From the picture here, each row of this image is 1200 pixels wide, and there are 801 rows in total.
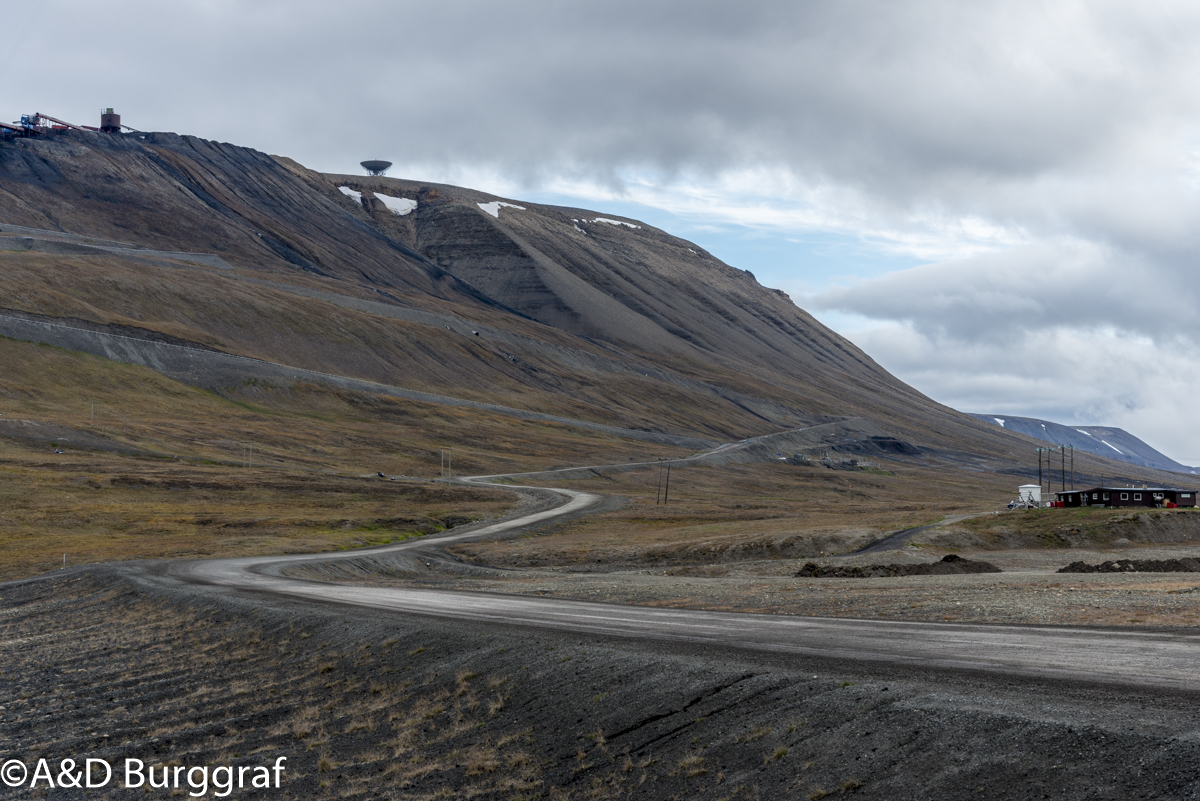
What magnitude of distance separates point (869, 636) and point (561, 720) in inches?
314

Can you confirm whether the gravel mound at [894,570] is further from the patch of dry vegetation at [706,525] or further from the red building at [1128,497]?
the red building at [1128,497]

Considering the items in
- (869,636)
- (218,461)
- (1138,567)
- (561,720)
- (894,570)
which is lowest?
(894,570)

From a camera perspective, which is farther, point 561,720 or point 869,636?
point 869,636

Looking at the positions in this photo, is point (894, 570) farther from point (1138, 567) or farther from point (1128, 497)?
point (1128, 497)

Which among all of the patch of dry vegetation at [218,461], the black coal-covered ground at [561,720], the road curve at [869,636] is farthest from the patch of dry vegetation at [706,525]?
the black coal-covered ground at [561,720]

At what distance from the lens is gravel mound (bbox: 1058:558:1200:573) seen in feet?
154

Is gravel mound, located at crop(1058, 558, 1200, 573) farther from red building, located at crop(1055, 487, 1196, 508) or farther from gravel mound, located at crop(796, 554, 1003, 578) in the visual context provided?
red building, located at crop(1055, 487, 1196, 508)

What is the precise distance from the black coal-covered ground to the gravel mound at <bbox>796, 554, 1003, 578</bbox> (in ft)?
92.8

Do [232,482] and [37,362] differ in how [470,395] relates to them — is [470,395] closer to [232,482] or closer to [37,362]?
[37,362]

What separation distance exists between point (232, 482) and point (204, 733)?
270ft

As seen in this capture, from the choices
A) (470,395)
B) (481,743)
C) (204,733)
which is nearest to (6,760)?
(204,733)

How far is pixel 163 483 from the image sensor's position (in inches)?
3693

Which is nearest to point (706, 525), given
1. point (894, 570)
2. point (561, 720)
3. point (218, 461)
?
point (894, 570)

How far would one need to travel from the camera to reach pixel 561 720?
1717 centimetres
